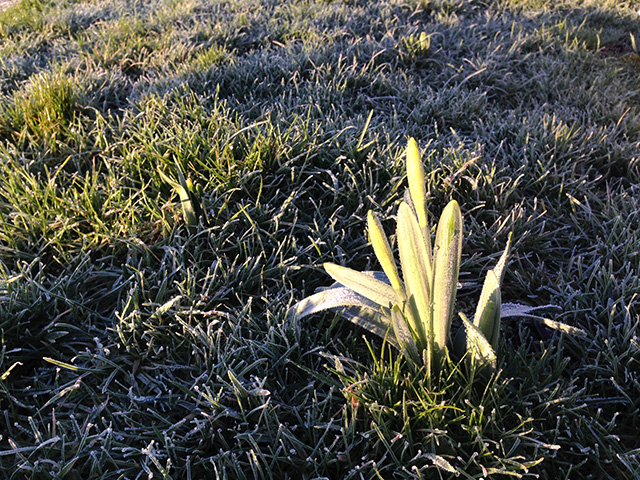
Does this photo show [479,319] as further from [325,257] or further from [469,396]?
[325,257]

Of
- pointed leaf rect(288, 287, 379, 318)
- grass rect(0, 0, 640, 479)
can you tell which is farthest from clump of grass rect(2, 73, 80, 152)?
pointed leaf rect(288, 287, 379, 318)

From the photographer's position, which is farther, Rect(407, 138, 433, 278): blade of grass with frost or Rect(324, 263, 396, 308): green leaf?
Rect(324, 263, 396, 308): green leaf

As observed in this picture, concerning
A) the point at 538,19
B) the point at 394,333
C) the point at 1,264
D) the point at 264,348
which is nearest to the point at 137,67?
the point at 1,264

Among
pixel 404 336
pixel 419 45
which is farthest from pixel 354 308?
pixel 419 45

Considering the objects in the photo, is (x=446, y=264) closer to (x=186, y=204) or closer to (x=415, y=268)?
(x=415, y=268)

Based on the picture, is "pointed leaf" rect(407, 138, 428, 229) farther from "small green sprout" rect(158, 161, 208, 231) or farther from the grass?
"small green sprout" rect(158, 161, 208, 231)

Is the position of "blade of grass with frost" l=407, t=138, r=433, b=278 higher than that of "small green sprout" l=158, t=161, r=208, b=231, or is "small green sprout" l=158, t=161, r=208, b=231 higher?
"blade of grass with frost" l=407, t=138, r=433, b=278

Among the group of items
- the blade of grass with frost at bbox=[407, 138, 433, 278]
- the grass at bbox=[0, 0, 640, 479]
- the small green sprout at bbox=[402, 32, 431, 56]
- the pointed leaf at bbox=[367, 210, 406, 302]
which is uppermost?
the blade of grass with frost at bbox=[407, 138, 433, 278]
